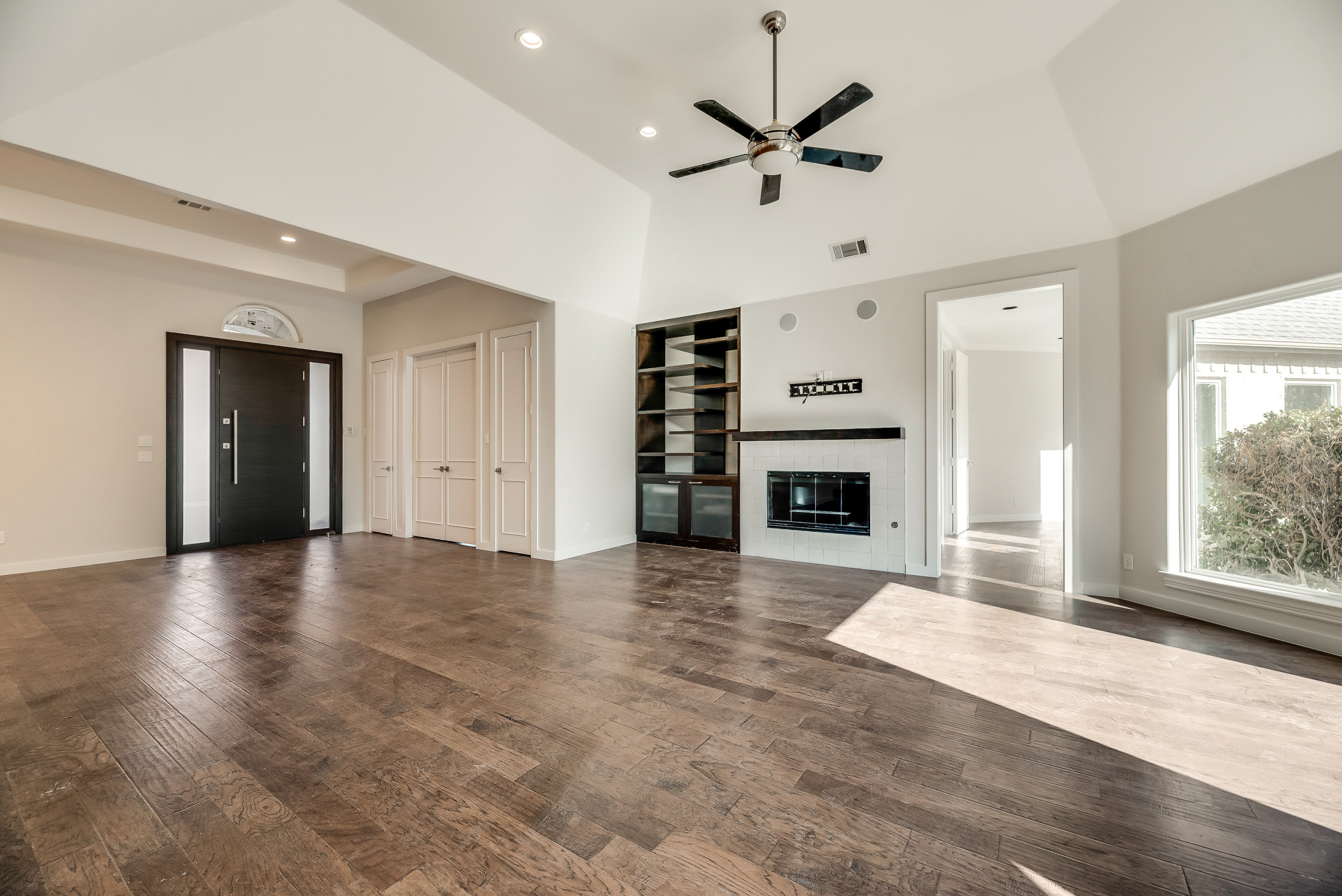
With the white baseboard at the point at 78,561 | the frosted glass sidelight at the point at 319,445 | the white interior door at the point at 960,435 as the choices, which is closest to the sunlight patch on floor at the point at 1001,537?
the white interior door at the point at 960,435

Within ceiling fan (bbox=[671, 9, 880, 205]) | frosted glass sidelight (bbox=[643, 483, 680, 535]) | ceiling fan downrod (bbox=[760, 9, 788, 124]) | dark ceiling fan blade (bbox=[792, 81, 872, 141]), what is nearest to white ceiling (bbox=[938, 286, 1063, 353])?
ceiling fan (bbox=[671, 9, 880, 205])

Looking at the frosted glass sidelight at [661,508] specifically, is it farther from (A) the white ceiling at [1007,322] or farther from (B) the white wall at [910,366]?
(A) the white ceiling at [1007,322]

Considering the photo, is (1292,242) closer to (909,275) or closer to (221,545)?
(909,275)

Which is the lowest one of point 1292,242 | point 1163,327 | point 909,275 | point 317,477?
point 317,477

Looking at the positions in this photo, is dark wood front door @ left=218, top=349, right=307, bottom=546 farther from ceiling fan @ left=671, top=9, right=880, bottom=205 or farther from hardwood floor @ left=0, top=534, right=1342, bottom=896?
ceiling fan @ left=671, top=9, right=880, bottom=205

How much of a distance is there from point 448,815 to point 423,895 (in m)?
0.33

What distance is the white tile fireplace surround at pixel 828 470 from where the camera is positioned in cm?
521

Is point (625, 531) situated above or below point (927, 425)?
below

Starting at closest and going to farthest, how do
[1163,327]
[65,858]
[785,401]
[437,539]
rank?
[65,858] → [1163,327] → [785,401] → [437,539]

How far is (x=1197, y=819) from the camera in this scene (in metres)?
1.74

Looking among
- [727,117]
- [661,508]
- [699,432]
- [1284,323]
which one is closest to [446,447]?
[661,508]

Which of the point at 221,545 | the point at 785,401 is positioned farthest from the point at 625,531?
the point at 221,545

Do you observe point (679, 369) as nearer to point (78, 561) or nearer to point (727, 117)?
point (727, 117)

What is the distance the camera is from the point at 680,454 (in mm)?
6590
